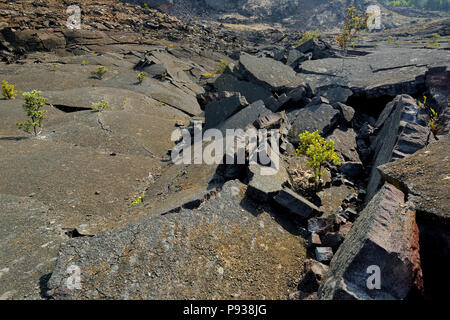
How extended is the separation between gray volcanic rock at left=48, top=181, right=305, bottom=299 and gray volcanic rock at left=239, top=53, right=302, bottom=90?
748 centimetres

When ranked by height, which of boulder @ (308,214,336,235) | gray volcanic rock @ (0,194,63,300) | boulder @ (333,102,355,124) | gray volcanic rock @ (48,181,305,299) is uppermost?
boulder @ (333,102,355,124)

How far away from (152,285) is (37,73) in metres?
16.4

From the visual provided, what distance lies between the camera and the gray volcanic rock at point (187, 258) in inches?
117

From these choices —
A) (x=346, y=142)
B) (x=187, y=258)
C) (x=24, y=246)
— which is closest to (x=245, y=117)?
(x=346, y=142)

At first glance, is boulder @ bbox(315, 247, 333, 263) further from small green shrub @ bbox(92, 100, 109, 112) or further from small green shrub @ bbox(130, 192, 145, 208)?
small green shrub @ bbox(92, 100, 109, 112)

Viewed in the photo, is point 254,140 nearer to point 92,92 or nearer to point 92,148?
point 92,148

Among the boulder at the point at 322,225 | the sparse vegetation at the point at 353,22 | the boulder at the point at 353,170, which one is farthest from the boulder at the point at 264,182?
the sparse vegetation at the point at 353,22

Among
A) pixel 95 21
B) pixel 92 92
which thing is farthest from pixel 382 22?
pixel 92 92

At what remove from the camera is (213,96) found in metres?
12.1

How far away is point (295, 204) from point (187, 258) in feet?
6.35

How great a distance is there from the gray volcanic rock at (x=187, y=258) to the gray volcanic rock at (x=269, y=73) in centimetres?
748

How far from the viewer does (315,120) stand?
25.5 feet

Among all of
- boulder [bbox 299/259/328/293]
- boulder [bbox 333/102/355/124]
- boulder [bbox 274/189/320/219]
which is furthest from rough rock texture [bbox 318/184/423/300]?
boulder [bbox 333/102/355/124]

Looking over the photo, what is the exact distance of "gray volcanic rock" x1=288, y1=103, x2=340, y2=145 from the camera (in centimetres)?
757
